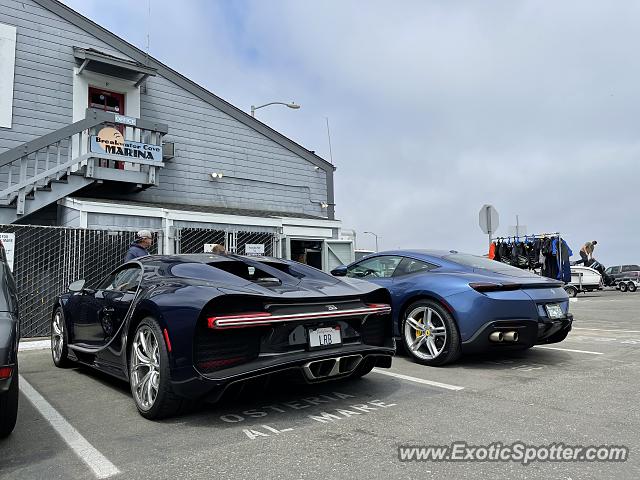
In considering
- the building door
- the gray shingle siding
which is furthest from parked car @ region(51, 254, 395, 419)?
the building door

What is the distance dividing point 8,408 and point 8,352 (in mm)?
586

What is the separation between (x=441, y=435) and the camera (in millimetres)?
3221

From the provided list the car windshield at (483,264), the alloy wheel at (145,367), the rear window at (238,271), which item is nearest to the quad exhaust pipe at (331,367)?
→ the rear window at (238,271)

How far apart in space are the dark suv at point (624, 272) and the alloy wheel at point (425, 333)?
83.7 feet

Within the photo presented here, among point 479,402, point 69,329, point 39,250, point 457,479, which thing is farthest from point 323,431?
point 39,250

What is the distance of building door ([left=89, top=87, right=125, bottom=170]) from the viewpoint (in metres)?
13.0

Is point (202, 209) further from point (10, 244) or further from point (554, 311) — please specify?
point (554, 311)

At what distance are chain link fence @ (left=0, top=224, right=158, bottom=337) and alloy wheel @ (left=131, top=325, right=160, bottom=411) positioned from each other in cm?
502

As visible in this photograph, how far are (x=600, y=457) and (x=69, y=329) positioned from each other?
16.9 ft

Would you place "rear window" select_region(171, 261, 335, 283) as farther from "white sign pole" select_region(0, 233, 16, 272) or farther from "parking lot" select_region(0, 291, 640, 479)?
"white sign pole" select_region(0, 233, 16, 272)

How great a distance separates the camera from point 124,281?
486cm

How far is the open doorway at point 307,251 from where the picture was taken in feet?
46.8

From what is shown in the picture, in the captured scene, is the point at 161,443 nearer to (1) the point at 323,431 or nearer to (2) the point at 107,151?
(1) the point at 323,431

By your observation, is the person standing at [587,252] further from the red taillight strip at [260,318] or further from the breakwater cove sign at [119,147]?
A: the red taillight strip at [260,318]
